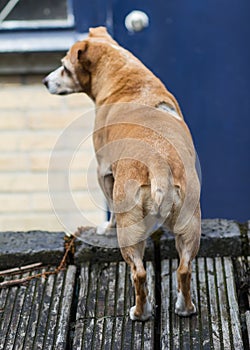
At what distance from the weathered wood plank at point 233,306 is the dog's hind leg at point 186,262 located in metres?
0.09

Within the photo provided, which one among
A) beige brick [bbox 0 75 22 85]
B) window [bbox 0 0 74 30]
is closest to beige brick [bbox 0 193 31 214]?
beige brick [bbox 0 75 22 85]

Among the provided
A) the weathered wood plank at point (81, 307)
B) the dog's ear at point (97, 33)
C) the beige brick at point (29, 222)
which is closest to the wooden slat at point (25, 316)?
the weathered wood plank at point (81, 307)

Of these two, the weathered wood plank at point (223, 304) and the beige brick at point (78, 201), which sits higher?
the beige brick at point (78, 201)

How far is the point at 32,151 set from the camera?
10.6 ft

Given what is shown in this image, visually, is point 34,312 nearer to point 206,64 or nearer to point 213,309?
point 213,309

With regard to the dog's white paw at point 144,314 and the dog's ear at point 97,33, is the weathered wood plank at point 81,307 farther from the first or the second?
the dog's ear at point 97,33

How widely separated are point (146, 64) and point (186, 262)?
4.42 ft

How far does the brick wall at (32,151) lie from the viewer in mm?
3121

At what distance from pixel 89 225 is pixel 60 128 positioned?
1144 millimetres

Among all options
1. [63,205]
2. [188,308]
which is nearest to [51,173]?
[63,205]

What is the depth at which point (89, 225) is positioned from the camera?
2088mm

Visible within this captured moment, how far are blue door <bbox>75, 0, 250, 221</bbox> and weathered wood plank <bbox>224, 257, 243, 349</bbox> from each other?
45.3 inches

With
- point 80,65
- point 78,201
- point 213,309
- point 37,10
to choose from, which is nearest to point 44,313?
point 213,309

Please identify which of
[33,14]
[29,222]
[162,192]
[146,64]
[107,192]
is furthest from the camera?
[29,222]
